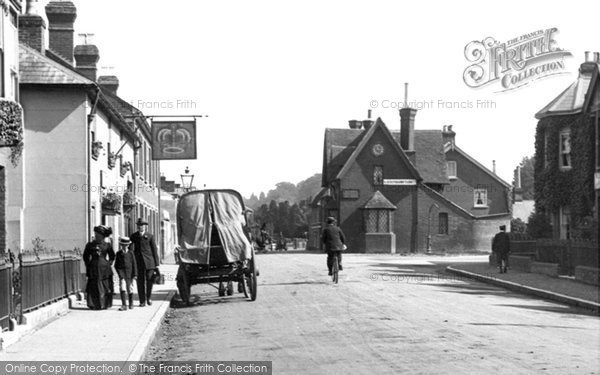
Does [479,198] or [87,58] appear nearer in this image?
[87,58]

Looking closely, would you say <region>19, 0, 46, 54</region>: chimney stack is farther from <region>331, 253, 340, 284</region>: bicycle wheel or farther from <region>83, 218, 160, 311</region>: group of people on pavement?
<region>331, 253, 340, 284</region>: bicycle wheel

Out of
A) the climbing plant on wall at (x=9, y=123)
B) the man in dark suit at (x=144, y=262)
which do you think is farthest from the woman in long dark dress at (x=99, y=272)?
the climbing plant on wall at (x=9, y=123)

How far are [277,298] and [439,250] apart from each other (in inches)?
1715

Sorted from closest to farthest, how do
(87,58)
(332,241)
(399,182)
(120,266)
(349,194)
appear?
(120,266)
(332,241)
(87,58)
(349,194)
(399,182)

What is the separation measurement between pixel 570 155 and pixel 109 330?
2645cm

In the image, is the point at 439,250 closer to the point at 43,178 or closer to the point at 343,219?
the point at 343,219

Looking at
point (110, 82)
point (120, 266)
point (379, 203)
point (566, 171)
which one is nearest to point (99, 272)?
point (120, 266)

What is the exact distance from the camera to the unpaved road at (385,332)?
1022 cm

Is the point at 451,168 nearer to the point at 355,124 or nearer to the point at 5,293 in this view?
the point at 355,124

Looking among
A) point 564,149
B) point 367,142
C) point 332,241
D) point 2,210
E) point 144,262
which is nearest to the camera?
point 144,262

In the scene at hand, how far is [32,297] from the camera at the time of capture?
548 inches

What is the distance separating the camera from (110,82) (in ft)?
141

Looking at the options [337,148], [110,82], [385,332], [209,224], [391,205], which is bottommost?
[385,332]

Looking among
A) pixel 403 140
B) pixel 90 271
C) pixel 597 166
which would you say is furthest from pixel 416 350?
pixel 403 140
